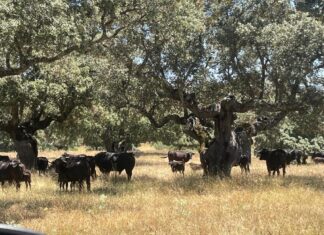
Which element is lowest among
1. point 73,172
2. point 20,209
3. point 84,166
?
point 20,209

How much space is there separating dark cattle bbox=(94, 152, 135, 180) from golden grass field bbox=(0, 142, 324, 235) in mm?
3453

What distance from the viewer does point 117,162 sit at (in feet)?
73.9

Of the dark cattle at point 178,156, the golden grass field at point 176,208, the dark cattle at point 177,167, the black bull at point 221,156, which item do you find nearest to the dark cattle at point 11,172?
the golden grass field at point 176,208

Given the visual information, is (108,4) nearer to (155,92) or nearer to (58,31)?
(58,31)

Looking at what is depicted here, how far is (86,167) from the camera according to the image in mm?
17734

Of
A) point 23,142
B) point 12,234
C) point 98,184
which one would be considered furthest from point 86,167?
point 12,234

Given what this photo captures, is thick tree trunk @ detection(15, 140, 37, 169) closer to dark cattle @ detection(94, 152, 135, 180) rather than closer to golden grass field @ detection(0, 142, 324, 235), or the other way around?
dark cattle @ detection(94, 152, 135, 180)

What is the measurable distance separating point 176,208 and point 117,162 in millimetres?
10530

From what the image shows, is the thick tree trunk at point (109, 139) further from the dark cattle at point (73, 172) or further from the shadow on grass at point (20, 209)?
the shadow on grass at point (20, 209)

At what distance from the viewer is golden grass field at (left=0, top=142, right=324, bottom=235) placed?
977 centimetres

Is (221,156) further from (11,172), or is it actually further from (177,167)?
(11,172)

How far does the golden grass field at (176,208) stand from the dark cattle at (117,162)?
136 inches

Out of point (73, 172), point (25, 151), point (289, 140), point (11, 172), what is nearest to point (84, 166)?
point (73, 172)

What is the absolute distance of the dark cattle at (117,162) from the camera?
21828 millimetres
